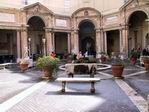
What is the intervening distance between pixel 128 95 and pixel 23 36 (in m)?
21.5

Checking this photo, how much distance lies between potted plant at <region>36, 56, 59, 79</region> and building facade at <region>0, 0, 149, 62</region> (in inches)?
590

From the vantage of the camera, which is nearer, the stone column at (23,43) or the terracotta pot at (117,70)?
the terracotta pot at (117,70)

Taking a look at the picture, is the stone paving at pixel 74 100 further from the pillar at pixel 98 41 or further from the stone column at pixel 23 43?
the pillar at pixel 98 41

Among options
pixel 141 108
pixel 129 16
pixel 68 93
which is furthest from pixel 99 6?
pixel 141 108

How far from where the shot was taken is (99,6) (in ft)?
112

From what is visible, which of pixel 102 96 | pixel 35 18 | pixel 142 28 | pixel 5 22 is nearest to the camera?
pixel 102 96

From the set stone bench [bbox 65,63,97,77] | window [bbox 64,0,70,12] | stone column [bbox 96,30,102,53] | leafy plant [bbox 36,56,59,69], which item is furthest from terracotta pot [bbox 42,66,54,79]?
window [bbox 64,0,70,12]

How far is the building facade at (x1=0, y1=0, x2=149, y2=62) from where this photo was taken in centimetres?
2925

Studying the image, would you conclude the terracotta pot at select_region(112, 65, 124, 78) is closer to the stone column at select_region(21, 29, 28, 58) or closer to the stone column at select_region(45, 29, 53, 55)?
the stone column at select_region(21, 29, 28, 58)

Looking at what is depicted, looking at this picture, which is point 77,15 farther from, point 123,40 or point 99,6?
point 123,40

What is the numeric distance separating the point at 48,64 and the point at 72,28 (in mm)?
19961

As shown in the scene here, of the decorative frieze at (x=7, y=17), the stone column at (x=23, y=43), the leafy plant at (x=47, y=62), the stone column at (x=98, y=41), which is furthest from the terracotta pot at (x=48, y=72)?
the stone column at (x=98, y=41)

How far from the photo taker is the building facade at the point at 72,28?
29250 millimetres

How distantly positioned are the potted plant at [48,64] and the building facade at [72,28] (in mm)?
14991
